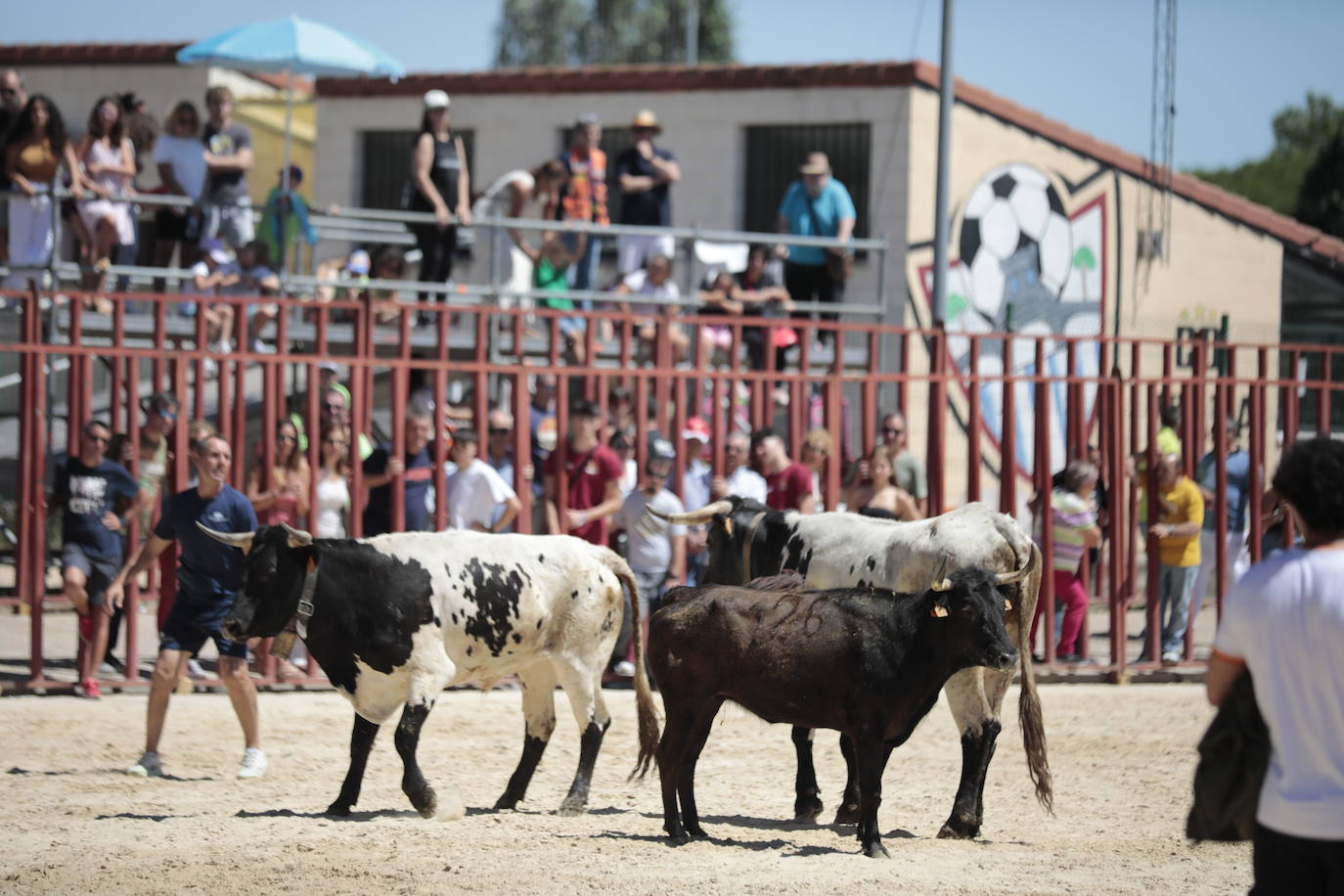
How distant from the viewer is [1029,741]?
805 cm

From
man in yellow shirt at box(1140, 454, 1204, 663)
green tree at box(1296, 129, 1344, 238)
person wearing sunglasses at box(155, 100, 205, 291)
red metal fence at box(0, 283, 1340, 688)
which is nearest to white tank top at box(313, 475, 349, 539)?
red metal fence at box(0, 283, 1340, 688)

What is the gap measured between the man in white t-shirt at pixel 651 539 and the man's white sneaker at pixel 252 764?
348cm

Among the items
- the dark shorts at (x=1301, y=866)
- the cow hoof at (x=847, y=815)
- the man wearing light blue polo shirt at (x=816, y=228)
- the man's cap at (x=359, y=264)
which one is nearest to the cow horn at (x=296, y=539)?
the cow hoof at (x=847, y=815)

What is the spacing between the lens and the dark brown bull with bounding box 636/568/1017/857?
7320 millimetres

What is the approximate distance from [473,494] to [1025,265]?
11313 mm

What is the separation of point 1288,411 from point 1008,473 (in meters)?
2.50

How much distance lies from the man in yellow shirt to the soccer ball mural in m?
7.22

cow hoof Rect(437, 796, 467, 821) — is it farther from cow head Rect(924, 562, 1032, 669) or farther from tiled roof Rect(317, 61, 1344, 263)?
tiled roof Rect(317, 61, 1344, 263)

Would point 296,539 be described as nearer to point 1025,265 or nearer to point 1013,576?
point 1013,576

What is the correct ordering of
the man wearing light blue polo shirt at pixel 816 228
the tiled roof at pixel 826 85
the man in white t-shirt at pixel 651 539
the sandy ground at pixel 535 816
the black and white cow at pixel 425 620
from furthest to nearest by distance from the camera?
the tiled roof at pixel 826 85 < the man wearing light blue polo shirt at pixel 816 228 < the man in white t-shirt at pixel 651 539 < the black and white cow at pixel 425 620 < the sandy ground at pixel 535 816

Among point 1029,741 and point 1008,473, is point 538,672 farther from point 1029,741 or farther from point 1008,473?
point 1008,473

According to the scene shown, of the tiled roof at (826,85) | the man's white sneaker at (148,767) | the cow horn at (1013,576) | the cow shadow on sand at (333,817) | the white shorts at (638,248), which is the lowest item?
the man's white sneaker at (148,767)

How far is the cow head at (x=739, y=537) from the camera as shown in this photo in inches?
354

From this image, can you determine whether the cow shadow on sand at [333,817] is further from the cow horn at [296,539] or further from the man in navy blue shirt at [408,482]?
the man in navy blue shirt at [408,482]
